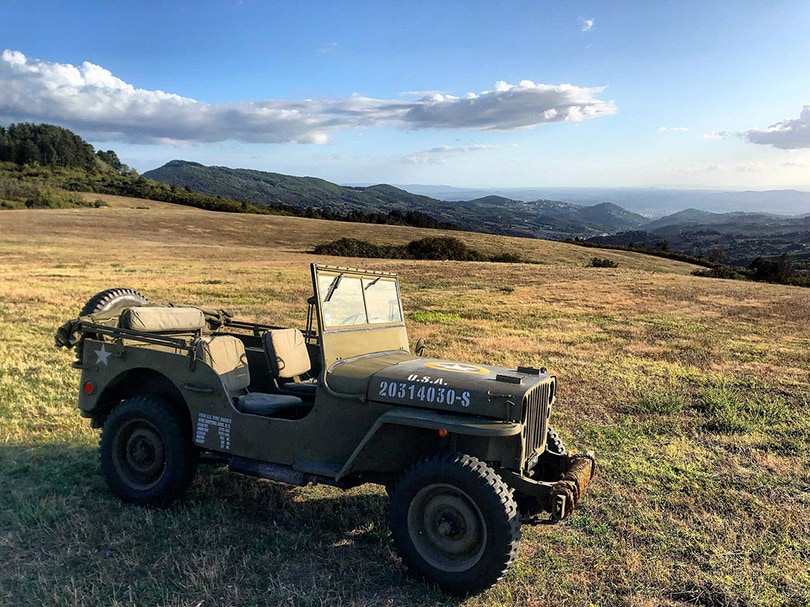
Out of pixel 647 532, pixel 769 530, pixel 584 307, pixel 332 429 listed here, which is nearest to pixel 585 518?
pixel 647 532

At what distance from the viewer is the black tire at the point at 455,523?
12.0 ft

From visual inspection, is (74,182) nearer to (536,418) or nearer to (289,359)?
(289,359)

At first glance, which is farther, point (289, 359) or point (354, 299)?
point (289, 359)

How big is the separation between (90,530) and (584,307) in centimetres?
1697

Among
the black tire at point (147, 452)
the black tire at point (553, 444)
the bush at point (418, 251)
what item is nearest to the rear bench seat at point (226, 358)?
the black tire at point (147, 452)

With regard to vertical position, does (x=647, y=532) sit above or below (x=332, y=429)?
below

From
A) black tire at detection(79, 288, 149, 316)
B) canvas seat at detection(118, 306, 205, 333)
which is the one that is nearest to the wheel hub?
canvas seat at detection(118, 306, 205, 333)

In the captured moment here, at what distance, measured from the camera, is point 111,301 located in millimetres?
6082

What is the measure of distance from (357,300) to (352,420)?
1198 millimetres

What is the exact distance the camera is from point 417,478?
387cm

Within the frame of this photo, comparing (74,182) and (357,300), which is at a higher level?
(74,182)

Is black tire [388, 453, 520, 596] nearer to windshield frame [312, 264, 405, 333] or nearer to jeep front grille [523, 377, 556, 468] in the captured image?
jeep front grille [523, 377, 556, 468]

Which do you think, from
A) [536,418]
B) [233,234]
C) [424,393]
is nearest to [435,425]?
[424,393]

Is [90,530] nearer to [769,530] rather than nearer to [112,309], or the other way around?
[112,309]
